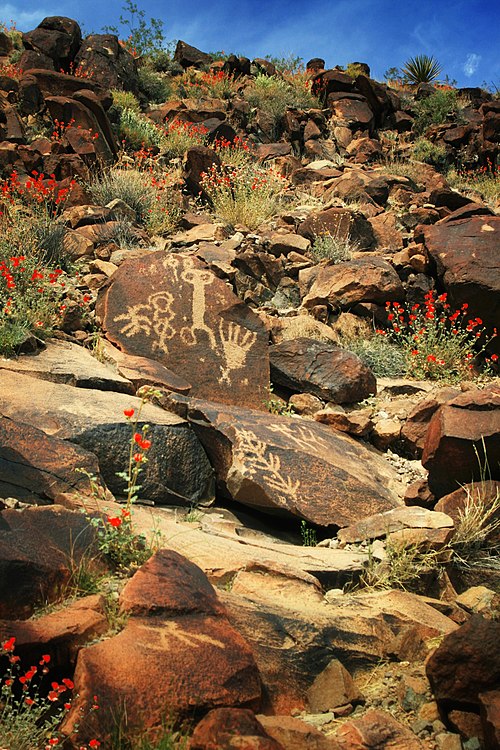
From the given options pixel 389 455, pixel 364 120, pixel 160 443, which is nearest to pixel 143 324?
pixel 160 443

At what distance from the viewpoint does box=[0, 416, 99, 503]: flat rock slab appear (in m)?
3.11

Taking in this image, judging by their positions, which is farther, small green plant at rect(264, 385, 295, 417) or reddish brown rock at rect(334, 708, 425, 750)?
small green plant at rect(264, 385, 295, 417)

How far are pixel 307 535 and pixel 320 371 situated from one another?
201cm

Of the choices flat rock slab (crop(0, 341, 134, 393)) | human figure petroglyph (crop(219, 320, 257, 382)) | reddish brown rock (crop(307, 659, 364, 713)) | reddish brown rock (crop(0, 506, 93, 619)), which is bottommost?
reddish brown rock (crop(307, 659, 364, 713))

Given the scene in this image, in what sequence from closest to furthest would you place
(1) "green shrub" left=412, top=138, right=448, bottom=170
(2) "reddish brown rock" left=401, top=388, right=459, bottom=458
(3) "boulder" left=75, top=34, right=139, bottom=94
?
(2) "reddish brown rock" left=401, top=388, right=459, bottom=458, (3) "boulder" left=75, top=34, right=139, bottom=94, (1) "green shrub" left=412, top=138, right=448, bottom=170

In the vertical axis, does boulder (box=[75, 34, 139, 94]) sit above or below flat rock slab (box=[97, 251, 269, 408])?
above

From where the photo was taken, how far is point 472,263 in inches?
281

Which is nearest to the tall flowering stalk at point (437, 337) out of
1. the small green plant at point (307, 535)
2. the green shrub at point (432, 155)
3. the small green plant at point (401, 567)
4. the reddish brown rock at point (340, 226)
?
the reddish brown rock at point (340, 226)

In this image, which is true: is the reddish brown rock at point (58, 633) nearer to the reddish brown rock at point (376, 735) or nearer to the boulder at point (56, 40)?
the reddish brown rock at point (376, 735)

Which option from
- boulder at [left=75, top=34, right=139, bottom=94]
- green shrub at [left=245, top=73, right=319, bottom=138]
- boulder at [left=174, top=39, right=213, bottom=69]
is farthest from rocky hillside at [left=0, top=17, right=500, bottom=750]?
boulder at [left=174, top=39, right=213, bottom=69]

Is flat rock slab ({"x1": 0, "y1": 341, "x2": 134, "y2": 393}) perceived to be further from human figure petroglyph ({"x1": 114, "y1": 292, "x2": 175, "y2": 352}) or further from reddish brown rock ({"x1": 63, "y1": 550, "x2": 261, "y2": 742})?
reddish brown rock ({"x1": 63, "y1": 550, "x2": 261, "y2": 742})

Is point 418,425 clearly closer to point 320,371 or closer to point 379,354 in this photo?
point 320,371

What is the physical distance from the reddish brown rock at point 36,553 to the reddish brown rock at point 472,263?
547cm

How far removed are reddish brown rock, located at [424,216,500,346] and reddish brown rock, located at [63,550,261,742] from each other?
5534 mm
